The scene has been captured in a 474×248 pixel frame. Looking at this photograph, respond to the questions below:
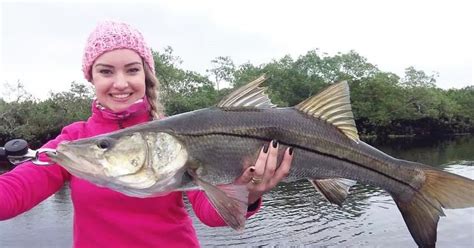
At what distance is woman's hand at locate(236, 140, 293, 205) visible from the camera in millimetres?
2760

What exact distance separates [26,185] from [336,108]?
6.02 feet

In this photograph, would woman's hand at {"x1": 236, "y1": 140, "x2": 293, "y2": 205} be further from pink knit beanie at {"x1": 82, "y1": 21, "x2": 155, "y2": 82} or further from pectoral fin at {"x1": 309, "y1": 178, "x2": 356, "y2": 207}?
pink knit beanie at {"x1": 82, "y1": 21, "x2": 155, "y2": 82}

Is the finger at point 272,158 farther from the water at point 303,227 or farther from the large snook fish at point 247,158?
the water at point 303,227

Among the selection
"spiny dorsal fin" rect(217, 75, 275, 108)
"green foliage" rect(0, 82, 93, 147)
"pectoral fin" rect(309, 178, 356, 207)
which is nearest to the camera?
"spiny dorsal fin" rect(217, 75, 275, 108)

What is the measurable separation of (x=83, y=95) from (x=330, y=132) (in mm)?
61946

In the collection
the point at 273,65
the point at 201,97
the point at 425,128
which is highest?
the point at 273,65

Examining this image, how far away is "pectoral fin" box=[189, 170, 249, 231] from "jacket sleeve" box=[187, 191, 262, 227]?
38cm

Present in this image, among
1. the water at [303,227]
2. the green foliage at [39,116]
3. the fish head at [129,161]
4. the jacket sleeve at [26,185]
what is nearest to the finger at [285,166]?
the fish head at [129,161]

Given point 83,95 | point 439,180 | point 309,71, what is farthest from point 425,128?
point 439,180

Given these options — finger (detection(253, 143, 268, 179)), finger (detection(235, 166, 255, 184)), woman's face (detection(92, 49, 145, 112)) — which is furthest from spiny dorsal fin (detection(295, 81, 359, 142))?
woman's face (detection(92, 49, 145, 112))

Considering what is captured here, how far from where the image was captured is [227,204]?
2539 millimetres

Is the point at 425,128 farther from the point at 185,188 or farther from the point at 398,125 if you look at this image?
the point at 185,188

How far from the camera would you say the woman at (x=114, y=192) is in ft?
9.05

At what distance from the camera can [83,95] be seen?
202 feet
